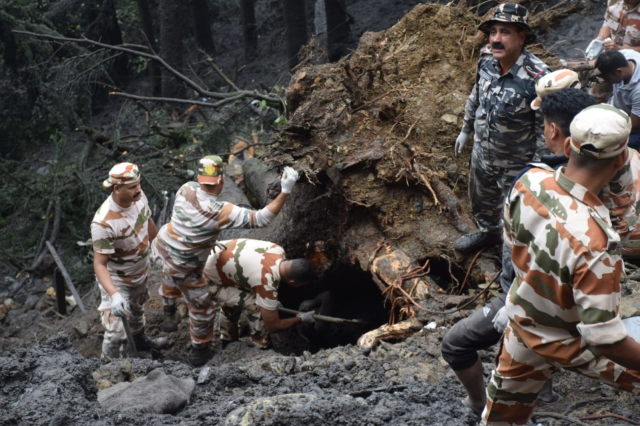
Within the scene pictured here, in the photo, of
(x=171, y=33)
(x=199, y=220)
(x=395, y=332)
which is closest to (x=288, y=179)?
(x=199, y=220)

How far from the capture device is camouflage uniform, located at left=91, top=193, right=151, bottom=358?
494 cm

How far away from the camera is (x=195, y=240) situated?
210 inches

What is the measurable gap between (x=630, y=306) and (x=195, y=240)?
10.9 feet

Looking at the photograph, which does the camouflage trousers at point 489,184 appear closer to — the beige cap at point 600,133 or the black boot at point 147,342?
the beige cap at point 600,133

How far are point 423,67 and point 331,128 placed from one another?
4.67 feet

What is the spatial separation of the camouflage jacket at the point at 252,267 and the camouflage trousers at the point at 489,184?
185 centimetres

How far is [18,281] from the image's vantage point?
8.36 metres

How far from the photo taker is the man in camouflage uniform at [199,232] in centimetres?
502

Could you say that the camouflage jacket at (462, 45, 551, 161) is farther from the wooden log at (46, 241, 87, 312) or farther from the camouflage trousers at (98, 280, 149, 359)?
the wooden log at (46, 241, 87, 312)

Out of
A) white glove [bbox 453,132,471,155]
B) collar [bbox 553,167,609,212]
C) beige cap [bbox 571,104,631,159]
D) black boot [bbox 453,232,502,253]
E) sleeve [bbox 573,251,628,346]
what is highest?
beige cap [bbox 571,104,631,159]

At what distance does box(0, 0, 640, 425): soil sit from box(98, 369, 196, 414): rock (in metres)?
0.08

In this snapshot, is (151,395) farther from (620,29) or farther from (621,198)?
(620,29)

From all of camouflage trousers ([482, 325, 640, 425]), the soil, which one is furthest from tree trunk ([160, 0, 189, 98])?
camouflage trousers ([482, 325, 640, 425])

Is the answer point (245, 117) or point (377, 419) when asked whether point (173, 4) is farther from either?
point (377, 419)
